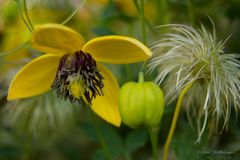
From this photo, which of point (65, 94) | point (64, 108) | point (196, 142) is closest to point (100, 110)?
point (65, 94)

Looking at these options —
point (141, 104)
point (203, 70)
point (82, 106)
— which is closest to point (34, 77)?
point (141, 104)

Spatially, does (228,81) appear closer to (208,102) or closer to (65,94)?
(208,102)

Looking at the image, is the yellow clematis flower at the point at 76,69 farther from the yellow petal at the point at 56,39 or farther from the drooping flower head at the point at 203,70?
the drooping flower head at the point at 203,70

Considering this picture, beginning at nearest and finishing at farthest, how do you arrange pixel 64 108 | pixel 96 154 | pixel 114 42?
1. pixel 114 42
2. pixel 96 154
3. pixel 64 108

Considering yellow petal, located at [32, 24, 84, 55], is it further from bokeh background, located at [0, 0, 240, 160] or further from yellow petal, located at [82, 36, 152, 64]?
bokeh background, located at [0, 0, 240, 160]

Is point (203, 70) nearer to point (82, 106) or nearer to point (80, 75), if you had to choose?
point (80, 75)

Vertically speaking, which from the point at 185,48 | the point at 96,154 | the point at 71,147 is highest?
the point at 185,48
